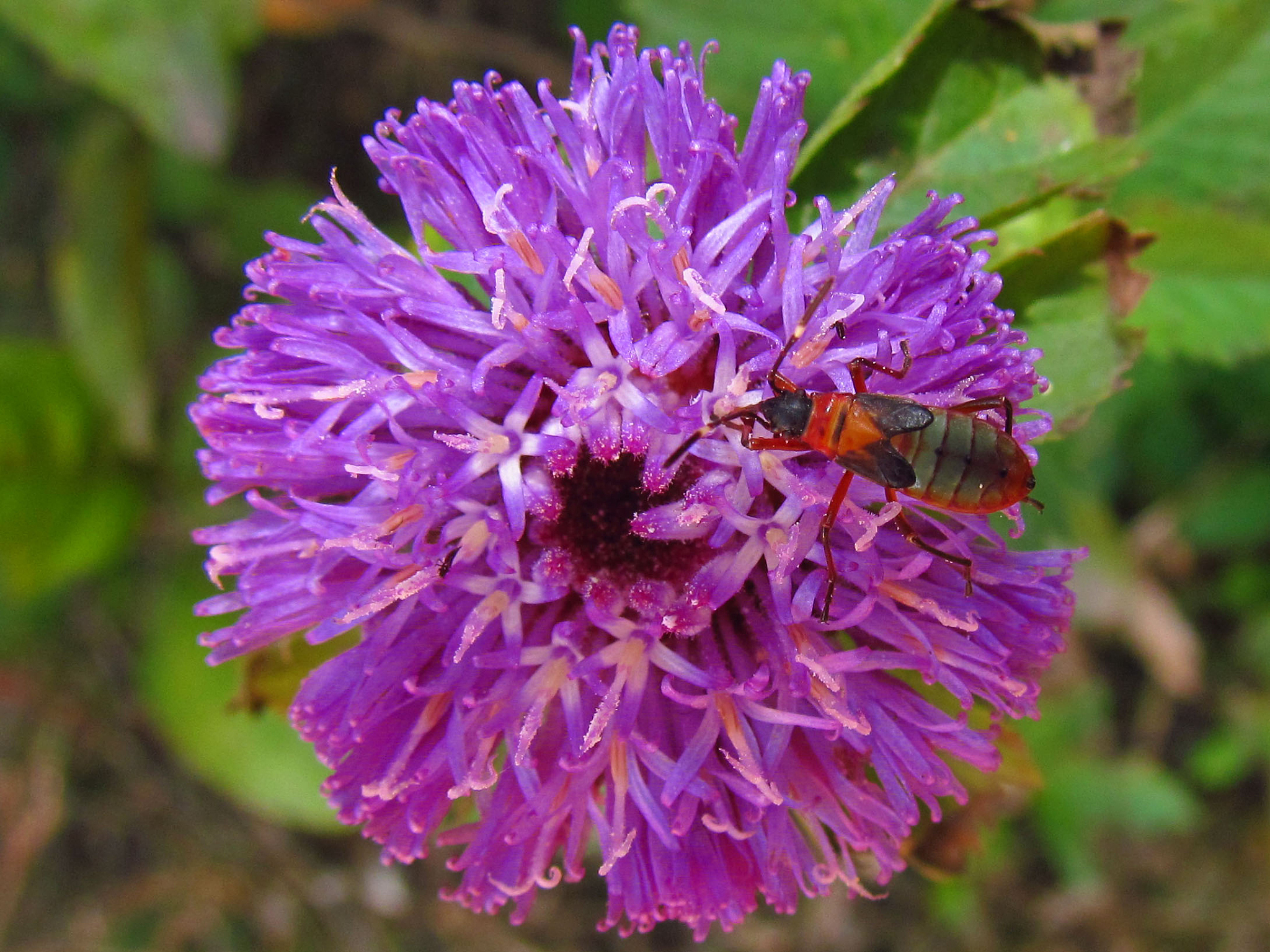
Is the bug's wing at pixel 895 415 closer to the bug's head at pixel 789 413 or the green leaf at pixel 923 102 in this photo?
the bug's head at pixel 789 413

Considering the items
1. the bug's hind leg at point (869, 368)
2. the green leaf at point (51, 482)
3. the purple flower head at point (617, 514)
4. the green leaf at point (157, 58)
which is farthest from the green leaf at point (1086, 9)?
the green leaf at point (51, 482)

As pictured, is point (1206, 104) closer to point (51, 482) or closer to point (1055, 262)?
point (1055, 262)

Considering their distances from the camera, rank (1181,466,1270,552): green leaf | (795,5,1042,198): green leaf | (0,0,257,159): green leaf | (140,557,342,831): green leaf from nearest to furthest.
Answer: (795,5,1042,198): green leaf, (0,0,257,159): green leaf, (140,557,342,831): green leaf, (1181,466,1270,552): green leaf

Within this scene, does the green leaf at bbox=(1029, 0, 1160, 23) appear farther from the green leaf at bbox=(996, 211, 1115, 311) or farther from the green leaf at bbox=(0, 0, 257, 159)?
the green leaf at bbox=(0, 0, 257, 159)

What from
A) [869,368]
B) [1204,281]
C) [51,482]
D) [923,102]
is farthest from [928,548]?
[51,482]

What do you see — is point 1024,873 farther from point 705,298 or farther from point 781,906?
point 705,298

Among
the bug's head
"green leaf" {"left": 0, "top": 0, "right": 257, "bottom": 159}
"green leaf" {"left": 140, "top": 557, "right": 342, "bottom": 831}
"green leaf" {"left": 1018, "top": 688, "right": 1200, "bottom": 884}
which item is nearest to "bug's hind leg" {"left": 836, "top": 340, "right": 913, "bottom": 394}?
the bug's head

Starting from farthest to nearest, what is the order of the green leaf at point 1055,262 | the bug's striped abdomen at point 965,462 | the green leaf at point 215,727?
1. the green leaf at point 215,727
2. the green leaf at point 1055,262
3. the bug's striped abdomen at point 965,462
